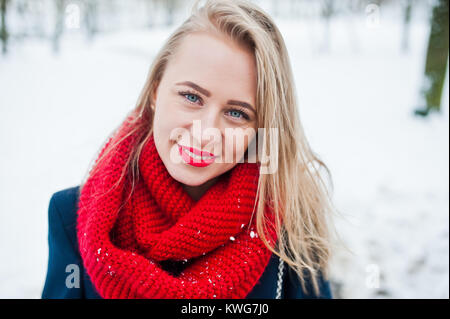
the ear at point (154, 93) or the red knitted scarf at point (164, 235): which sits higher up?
the ear at point (154, 93)

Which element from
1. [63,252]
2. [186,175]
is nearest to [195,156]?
[186,175]

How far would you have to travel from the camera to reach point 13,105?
5531 mm

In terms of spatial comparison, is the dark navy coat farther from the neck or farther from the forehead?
the forehead

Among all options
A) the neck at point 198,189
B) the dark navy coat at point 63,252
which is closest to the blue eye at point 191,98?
the neck at point 198,189

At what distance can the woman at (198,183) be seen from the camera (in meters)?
1.25

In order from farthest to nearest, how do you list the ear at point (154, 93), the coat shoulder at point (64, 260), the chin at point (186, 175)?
the ear at point (154, 93) < the coat shoulder at point (64, 260) < the chin at point (186, 175)

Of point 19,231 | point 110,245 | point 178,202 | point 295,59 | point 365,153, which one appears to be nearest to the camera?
point 110,245

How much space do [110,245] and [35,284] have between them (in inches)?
66.4

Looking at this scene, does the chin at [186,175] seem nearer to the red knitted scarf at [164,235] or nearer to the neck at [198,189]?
the red knitted scarf at [164,235]

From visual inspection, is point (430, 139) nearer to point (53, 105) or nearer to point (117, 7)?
point (53, 105)

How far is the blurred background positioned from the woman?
11.1 inches

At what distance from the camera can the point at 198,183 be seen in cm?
136

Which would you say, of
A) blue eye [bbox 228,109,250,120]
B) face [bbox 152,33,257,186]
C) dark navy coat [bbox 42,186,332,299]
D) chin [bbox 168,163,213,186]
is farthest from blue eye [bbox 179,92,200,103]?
dark navy coat [bbox 42,186,332,299]

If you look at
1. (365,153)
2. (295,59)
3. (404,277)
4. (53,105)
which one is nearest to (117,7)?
(295,59)
